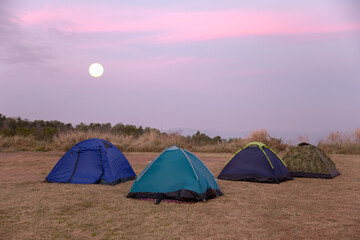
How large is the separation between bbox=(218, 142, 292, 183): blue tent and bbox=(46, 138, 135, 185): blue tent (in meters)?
3.68

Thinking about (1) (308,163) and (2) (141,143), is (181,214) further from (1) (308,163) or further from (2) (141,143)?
(2) (141,143)

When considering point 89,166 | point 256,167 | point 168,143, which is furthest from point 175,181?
point 168,143

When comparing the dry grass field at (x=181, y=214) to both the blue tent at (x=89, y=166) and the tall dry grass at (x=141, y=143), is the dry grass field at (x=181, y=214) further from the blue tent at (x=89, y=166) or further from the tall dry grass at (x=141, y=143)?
the tall dry grass at (x=141, y=143)

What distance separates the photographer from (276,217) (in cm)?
638

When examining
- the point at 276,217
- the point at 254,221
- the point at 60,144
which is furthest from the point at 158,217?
the point at 60,144

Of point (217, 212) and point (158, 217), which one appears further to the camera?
point (217, 212)

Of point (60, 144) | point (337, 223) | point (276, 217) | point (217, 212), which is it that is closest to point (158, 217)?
point (217, 212)

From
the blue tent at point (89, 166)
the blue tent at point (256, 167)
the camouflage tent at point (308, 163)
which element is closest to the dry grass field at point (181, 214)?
the blue tent at point (89, 166)

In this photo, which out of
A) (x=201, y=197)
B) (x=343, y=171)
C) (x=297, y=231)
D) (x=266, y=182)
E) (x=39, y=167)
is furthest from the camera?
(x=39, y=167)

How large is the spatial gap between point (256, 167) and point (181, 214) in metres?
4.96

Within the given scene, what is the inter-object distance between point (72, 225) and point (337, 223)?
189 inches

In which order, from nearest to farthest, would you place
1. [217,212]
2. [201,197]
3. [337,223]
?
[337,223] → [217,212] → [201,197]

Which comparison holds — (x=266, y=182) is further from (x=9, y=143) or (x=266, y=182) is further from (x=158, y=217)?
(x=9, y=143)

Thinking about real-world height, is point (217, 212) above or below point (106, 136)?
below
